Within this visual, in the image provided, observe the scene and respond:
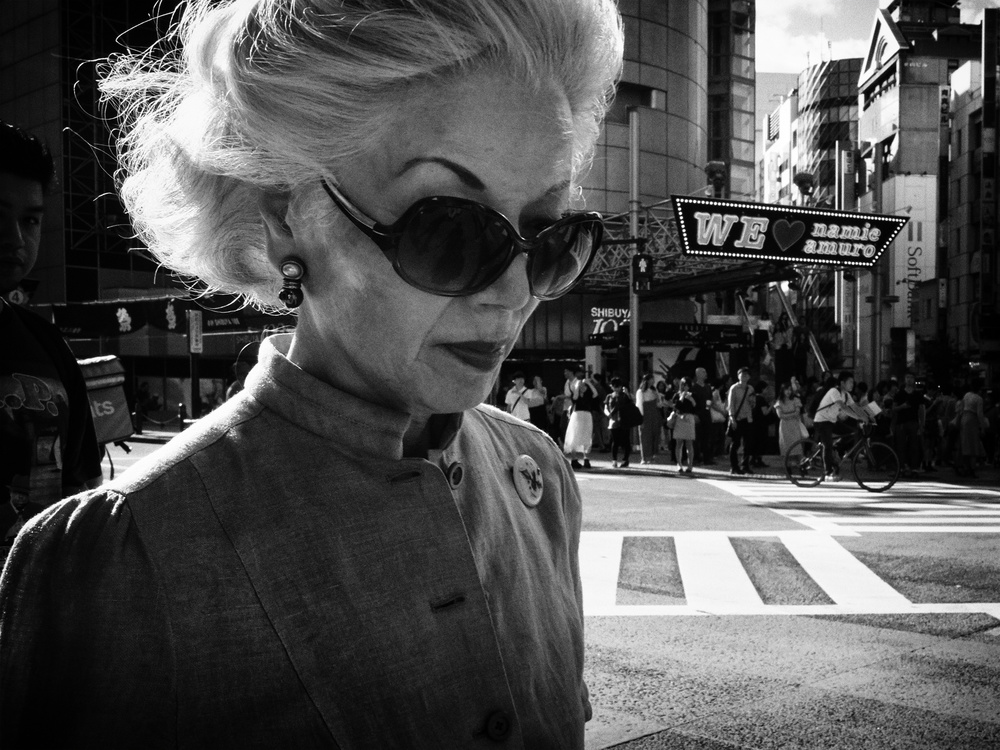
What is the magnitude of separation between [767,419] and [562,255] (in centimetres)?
1659

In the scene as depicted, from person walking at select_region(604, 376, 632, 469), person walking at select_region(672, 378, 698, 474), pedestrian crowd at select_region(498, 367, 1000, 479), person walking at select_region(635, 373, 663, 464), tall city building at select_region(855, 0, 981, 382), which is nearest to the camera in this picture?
pedestrian crowd at select_region(498, 367, 1000, 479)

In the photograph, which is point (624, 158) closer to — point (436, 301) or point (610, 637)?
point (610, 637)

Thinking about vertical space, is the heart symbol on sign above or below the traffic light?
above

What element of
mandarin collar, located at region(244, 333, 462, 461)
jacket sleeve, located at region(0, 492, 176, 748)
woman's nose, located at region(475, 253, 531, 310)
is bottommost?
jacket sleeve, located at region(0, 492, 176, 748)

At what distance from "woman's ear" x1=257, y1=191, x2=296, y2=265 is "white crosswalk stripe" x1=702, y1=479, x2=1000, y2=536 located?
8842 mm

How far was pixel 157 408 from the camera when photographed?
32.8 m

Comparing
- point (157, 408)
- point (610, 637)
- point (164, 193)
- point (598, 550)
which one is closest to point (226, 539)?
point (164, 193)

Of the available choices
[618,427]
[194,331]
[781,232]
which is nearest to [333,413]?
[618,427]

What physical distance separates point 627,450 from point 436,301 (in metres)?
15.7

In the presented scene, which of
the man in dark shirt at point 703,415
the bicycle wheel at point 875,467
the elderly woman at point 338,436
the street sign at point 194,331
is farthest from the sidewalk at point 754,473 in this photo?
the elderly woman at point 338,436

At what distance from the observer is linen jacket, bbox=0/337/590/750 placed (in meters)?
1.01

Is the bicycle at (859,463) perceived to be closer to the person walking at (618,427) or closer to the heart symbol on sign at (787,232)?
the person walking at (618,427)

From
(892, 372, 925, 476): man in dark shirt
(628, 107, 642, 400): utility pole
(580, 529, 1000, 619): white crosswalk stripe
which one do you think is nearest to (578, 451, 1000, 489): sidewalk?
(892, 372, 925, 476): man in dark shirt

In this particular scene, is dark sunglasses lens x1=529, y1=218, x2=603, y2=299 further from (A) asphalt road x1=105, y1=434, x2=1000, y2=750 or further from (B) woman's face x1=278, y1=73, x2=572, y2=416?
(A) asphalt road x1=105, y1=434, x2=1000, y2=750
